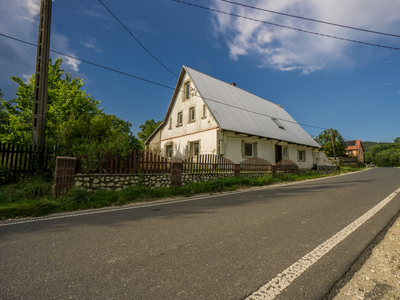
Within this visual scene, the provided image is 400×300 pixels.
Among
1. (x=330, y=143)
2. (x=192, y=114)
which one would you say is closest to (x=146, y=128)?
(x=192, y=114)

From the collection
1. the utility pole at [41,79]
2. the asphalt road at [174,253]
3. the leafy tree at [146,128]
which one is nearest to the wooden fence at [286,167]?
the asphalt road at [174,253]

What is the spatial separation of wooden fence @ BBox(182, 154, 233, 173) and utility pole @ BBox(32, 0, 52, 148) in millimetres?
5663

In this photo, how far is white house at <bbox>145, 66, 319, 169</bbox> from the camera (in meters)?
16.3

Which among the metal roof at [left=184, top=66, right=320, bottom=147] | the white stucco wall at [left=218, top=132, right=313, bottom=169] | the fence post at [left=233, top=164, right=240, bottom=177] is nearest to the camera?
the fence post at [left=233, top=164, right=240, bottom=177]

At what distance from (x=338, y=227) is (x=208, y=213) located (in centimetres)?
253

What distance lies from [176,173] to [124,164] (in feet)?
7.50

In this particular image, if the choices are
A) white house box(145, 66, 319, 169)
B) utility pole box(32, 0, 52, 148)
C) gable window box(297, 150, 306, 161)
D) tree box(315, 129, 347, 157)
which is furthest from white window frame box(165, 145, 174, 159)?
tree box(315, 129, 347, 157)

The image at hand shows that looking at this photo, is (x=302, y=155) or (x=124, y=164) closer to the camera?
(x=124, y=164)

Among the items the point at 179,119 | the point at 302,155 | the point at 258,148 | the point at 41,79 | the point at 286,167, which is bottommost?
the point at 286,167

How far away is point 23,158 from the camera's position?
757 cm

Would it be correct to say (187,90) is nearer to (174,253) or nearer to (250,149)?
(250,149)

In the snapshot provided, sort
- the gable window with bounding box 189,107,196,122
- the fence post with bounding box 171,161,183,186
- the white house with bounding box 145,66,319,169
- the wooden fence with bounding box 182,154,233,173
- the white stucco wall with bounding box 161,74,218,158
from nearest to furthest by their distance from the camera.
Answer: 1. the fence post with bounding box 171,161,183,186
2. the wooden fence with bounding box 182,154,233,173
3. the white stucco wall with bounding box 161,74,218,158
4. the white house with bounding box 145,66,319,169
5. the gable window with bounding box 189,107,196,122

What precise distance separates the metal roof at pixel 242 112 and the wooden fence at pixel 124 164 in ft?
24.9

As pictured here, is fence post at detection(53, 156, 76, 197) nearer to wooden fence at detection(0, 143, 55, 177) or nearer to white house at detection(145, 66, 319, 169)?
wooden fence at detection(0, 143, 55, 177)
